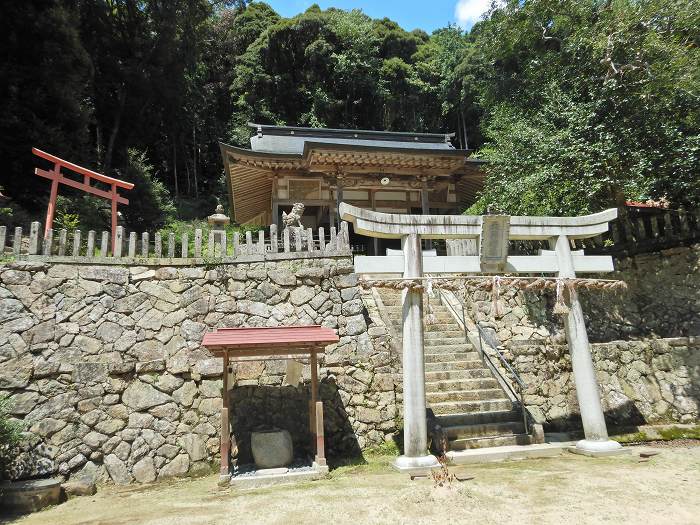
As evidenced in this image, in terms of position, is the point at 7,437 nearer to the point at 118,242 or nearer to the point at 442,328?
the point at 118,242

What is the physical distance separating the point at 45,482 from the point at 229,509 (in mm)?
2855

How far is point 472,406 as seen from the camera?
23.6ft

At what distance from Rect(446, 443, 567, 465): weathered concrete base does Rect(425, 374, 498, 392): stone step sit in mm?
1230

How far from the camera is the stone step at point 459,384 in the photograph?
747 centimetres

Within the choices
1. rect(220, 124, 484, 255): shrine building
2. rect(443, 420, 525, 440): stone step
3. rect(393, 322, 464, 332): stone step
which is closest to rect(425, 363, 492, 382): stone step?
rect(443, 420, 525, 440): stone step

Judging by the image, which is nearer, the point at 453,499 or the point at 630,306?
the point at 453,499

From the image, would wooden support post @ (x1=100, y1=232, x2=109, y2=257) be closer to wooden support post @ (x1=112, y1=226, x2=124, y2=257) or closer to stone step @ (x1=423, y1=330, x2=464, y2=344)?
wooden support post @ (x1=112, y1=226, x2=124, y2=257)

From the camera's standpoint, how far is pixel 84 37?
2173 centimetres

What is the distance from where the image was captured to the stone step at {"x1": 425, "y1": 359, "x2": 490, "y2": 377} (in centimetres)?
783

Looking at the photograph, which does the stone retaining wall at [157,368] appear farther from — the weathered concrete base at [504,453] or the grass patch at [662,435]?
the grass patch at [662,435]

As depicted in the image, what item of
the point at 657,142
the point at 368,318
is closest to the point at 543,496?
the point at 368,318

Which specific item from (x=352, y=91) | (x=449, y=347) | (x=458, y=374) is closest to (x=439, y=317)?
(x=449, y=347)

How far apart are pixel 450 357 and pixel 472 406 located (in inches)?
45.9

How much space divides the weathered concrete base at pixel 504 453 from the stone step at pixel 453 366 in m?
1.66
